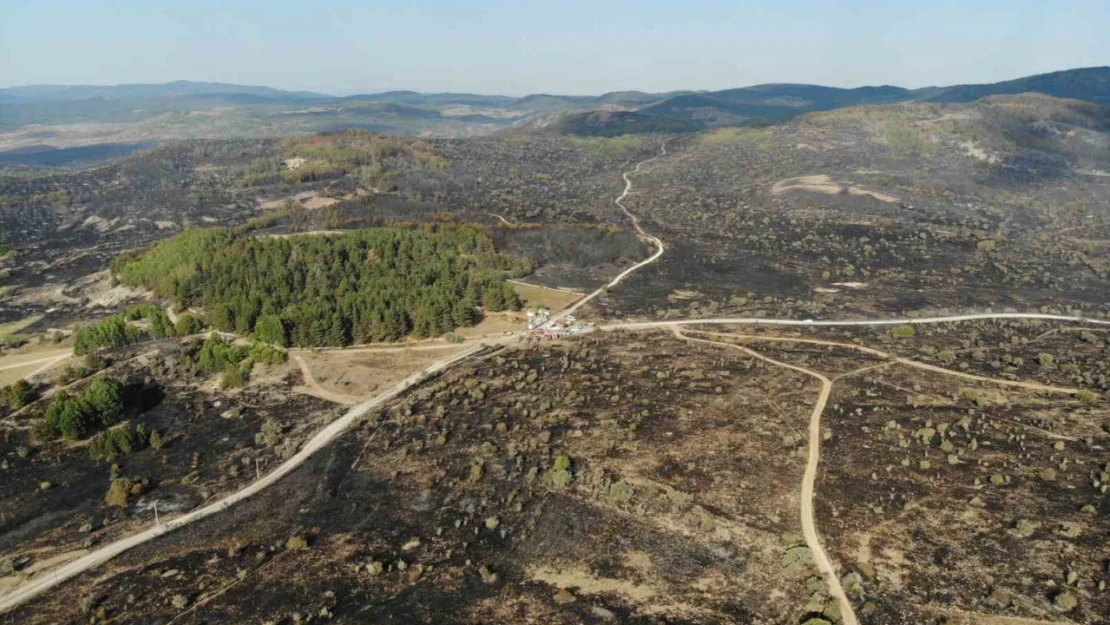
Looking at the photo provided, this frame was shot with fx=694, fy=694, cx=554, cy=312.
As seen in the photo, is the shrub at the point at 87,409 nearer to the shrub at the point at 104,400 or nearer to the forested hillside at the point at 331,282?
the shrub at the point at 104,400

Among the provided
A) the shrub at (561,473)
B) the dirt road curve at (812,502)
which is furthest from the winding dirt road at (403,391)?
the shrub at (561,473)

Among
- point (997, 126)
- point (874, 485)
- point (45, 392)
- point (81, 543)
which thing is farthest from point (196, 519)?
point (997, 126)

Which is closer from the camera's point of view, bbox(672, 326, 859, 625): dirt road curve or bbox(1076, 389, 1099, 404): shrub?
bbox(672, 326, 859, 625): dirt road curve

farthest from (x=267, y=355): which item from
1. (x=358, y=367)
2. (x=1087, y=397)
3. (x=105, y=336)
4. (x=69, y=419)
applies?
(x=1087, y=397)

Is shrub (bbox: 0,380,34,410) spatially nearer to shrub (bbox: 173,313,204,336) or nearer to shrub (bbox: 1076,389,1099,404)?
shrub (bbox: 173,313,204,336)

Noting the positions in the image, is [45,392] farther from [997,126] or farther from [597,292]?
[997,126]

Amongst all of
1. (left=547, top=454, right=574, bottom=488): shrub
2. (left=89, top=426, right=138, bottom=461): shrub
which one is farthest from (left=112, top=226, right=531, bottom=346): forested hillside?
(left=547, top=454, right=574, bottom=488): shrub
